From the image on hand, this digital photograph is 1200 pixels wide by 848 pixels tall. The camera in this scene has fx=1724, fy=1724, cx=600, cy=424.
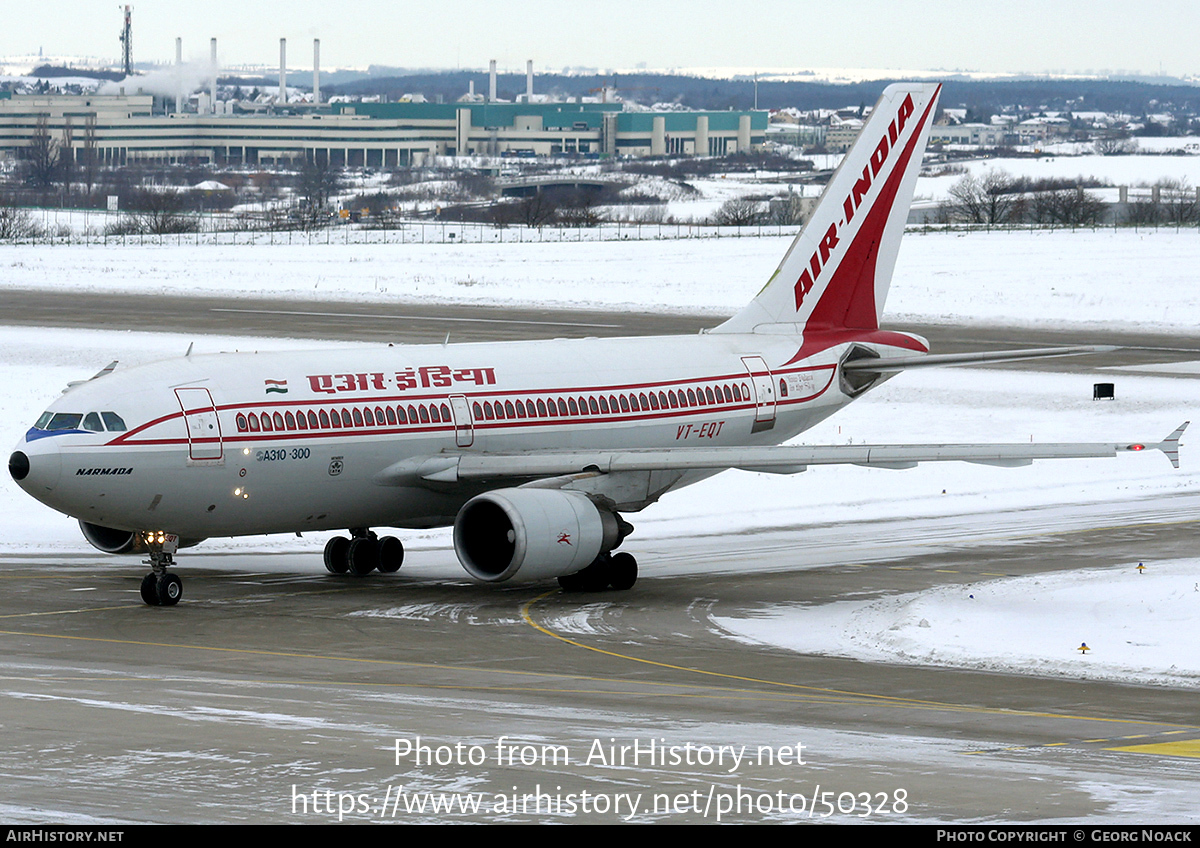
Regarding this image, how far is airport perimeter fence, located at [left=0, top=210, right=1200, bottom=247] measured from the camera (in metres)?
128

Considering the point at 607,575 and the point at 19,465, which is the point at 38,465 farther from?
the point at 607,575

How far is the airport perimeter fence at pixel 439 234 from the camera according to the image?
127500 millimetres

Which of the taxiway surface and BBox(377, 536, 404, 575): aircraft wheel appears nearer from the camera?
the taxiway surface

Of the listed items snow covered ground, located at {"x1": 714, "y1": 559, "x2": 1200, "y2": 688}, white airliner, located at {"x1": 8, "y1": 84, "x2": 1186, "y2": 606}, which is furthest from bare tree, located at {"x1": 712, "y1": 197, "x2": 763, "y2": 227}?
snow covered ground, located at {"x1": 714, "y1": 559, "x2": 1200, "y2": 688}

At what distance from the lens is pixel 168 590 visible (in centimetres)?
3052

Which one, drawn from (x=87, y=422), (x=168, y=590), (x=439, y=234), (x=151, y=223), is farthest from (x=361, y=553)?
(x=151, y=223)

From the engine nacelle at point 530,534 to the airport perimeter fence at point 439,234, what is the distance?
308 ft

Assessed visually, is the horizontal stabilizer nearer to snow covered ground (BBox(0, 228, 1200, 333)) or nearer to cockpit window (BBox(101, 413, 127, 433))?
cockpit window (BBox(101, 413, 127, 433))

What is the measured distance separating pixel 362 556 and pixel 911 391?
30782mm

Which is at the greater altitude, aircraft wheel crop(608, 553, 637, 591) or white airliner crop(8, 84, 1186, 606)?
white airliner crop(8, 84, 1186, 606)

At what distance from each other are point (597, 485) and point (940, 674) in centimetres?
959

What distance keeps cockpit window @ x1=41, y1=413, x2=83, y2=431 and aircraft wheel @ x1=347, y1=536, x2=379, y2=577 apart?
687cm

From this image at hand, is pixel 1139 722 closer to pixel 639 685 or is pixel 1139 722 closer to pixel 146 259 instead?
pixel 639 685
